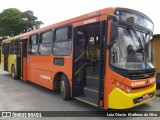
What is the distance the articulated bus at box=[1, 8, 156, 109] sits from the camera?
5633 mm

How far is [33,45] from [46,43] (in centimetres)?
172

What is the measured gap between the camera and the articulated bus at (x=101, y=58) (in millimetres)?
5633

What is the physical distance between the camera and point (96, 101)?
20.0ft

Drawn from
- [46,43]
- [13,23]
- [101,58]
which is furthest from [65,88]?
[13,23]

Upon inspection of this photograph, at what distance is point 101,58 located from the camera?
5.96m

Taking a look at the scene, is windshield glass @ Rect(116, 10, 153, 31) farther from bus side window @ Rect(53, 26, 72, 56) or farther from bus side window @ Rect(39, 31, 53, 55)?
bus side window @ Rect(39, 31, 53, 55)

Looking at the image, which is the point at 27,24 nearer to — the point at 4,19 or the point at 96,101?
the point at 4,19

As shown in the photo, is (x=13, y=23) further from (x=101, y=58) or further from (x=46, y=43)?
(x=101, y=58)

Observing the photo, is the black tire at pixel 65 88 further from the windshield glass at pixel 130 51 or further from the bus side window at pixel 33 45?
the bus side window at pixel 33 45

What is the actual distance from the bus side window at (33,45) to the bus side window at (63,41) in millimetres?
2159

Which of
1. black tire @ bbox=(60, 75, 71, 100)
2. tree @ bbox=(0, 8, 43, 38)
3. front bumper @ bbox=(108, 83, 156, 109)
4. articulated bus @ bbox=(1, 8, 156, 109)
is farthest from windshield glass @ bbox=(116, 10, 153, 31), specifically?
tree @ bbox=(0, 8, 43, 38)

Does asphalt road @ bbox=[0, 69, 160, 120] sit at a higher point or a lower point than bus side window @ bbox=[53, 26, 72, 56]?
lower

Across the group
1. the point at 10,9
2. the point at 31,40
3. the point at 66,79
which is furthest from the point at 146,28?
the point at 10,9

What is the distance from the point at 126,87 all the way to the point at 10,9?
1574 inches
